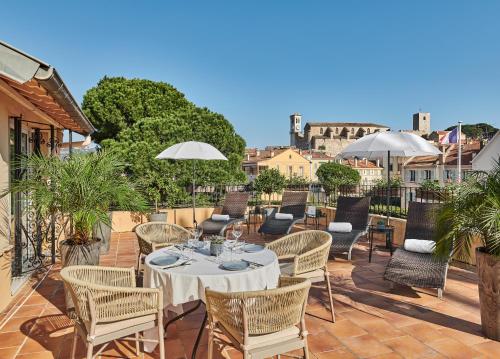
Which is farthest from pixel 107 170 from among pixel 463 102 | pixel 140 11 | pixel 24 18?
pixel 463 102

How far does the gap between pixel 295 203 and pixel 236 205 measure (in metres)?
1.38

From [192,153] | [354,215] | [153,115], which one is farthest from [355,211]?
[153,115]

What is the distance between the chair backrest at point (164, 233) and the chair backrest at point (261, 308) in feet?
7.63

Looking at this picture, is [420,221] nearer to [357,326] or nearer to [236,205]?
[357,326]

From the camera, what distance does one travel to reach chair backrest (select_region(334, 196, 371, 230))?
21.7 ft

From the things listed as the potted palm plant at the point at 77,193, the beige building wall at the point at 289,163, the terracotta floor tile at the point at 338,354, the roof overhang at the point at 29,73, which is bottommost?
the terracotta floor tile at the point at 338,354

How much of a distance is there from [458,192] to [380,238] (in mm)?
4607

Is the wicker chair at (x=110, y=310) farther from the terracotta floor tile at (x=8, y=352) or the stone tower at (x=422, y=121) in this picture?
the stone tower at (x=422, y=121)

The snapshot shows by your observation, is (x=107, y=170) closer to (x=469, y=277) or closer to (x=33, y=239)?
(x=33, y=239)

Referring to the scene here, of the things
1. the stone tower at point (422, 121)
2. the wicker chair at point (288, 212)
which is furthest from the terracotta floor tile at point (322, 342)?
the stone tower at point (422, 121)

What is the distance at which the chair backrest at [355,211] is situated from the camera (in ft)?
21.7

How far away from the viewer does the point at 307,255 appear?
3.33 meters

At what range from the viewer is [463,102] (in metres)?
26.1

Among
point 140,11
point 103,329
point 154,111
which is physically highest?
point 140,11
